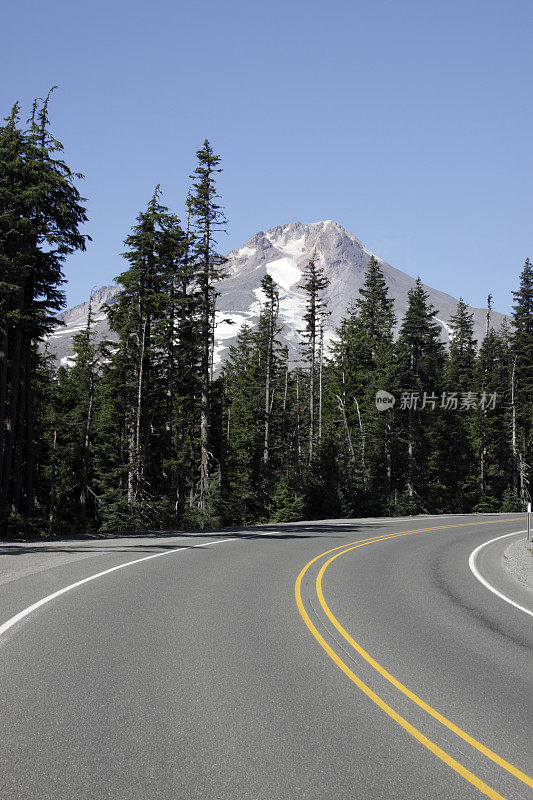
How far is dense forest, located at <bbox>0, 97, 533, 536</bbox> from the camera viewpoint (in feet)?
87.3

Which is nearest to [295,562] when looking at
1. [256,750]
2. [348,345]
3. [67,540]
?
[67,540]

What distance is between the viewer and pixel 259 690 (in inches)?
225

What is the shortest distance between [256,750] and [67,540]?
52.4ft

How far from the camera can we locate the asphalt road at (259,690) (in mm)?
4059

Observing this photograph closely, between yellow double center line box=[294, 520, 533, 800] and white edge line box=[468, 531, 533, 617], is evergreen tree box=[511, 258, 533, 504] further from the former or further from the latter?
yellow double center line box=[294, 520, 533, 800]

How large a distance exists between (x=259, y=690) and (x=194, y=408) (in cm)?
3352

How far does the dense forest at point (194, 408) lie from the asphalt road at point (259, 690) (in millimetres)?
13947

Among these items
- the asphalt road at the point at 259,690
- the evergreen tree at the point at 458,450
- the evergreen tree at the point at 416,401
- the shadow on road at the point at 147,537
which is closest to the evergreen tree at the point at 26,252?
the shadow on road at the point at 147,537

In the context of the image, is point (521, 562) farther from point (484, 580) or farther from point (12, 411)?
point (12, 411)

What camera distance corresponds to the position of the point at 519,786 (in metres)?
4.03

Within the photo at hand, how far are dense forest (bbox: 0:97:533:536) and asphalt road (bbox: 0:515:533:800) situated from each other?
1395 cm

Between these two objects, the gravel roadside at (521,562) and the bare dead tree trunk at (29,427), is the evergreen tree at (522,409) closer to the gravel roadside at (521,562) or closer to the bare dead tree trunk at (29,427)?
the gravel roadside at (521,562)

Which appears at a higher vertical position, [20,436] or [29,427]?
[29,427]

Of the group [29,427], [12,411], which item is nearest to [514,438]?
[29,427]
